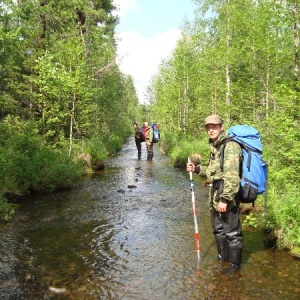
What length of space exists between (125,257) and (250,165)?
10.5 feet

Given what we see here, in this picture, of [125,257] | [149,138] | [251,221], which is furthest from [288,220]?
[149,138]

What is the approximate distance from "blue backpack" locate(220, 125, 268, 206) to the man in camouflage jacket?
110 mm

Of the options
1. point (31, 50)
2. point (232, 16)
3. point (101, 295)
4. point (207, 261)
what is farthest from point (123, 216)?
point (31, 50)

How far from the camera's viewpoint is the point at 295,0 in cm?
973

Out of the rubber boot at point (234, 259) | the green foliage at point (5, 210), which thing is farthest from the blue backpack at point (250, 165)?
the green foliage at point (5, 210)

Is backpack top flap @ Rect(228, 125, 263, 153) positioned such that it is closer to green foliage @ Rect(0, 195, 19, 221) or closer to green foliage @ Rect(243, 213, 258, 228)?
green foliage @ Rect(243, 213, 258, 228)

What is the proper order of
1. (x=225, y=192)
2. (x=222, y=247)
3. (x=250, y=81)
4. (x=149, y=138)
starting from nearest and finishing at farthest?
(x=225, y=192) → (x=222, y=247) → (x=250, y=81) → (x=149, y=138)

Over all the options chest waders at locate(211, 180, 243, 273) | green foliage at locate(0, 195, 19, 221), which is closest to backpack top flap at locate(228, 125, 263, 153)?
chest waders at locate(211, 180, 243, 273)

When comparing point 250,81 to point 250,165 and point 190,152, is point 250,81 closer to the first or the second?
point 190,152

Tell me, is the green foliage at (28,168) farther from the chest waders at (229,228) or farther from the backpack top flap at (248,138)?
the backpack top flap at (248,138)

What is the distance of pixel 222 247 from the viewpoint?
6.05m

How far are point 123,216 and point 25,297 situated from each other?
4.74 metres

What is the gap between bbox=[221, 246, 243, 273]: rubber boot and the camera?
5.64 metres

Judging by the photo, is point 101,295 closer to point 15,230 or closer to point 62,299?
point 62,299
